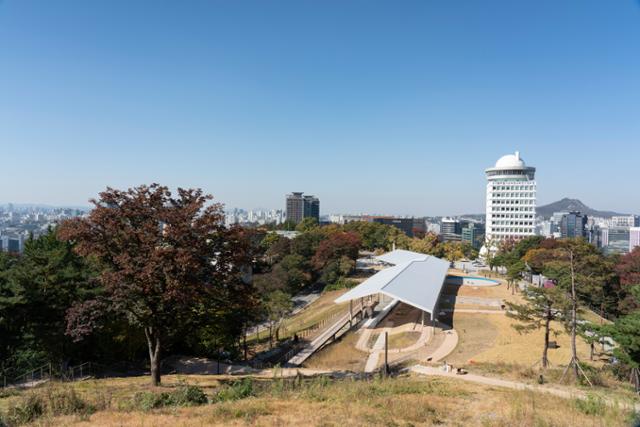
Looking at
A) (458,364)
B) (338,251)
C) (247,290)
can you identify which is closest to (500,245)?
(338,251)

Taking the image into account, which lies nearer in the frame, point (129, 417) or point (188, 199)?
point (129, 417)

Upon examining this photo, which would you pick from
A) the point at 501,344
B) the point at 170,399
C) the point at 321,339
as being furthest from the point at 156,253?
the point at 501,344

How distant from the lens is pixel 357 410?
8203 mm

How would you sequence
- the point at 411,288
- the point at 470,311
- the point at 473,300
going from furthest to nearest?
the point at 473,300, the point at 470,311, the point at 411,288

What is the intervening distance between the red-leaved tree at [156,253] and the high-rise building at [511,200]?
83424 mm

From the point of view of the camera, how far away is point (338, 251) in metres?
47.9

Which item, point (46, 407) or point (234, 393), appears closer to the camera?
point (46, 407)

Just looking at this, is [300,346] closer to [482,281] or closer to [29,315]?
[29,315]

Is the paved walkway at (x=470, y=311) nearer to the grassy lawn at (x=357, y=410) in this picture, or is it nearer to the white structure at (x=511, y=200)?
Answer: the grassy lawn at (x=357, y=410)

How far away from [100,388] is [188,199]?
6.09 meters

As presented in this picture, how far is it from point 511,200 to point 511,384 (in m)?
82.4

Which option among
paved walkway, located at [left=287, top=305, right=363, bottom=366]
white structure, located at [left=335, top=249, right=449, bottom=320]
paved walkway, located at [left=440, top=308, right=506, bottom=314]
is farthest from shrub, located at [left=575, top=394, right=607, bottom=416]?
paved walkway, located at [left=440, top=308, right=506, bottom=314]

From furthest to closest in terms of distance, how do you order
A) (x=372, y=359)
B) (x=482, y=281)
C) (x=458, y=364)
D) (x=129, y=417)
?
(x=482, y=281)
(x=372, y=359)
(x=458, y=364)
(x=129, y=417)

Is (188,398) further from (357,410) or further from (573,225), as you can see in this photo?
(573,225)
